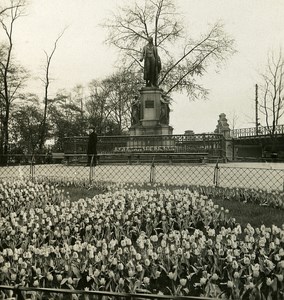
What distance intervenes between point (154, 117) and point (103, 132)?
22.4m

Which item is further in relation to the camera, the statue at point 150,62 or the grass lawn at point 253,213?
the statue at point 150,62

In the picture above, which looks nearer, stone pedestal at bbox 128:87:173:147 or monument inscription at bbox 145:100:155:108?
stone pedestal at bbox 128:87:173:147

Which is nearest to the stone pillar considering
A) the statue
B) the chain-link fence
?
the statue

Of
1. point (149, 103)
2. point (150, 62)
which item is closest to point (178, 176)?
point (149, 103)

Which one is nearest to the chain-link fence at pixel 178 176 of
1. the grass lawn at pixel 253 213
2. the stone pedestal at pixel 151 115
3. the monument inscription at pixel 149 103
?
the grass lawn at pixel 253 213

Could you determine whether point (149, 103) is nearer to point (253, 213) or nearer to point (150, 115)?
point (150, 115)

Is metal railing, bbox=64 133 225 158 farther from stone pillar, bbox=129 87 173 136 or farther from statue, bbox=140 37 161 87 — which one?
statue, bbox=140 37 161 87

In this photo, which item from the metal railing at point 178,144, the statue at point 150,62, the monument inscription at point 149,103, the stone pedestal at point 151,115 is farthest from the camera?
the statue at point 150,62

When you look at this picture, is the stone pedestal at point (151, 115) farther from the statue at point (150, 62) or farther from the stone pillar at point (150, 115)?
the statue at point (150, 62)

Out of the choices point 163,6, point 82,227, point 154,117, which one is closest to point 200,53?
point 163,6

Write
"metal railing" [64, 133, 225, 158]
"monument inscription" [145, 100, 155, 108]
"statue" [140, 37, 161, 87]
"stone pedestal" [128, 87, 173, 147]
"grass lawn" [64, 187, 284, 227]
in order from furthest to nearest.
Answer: "statue" [140, 37, 161, 87] → "monument inscription" [145, 100, 155, 108] → "stone pedestal" [128, 87, 173, 147] → "metal railing" [64, 133, 225, 158] → "grass lawn" [64, 187, 284, 227]

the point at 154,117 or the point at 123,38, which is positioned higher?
the point at 123,38

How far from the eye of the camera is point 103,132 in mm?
44938

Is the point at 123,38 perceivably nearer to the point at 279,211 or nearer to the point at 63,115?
the point at 63,115
